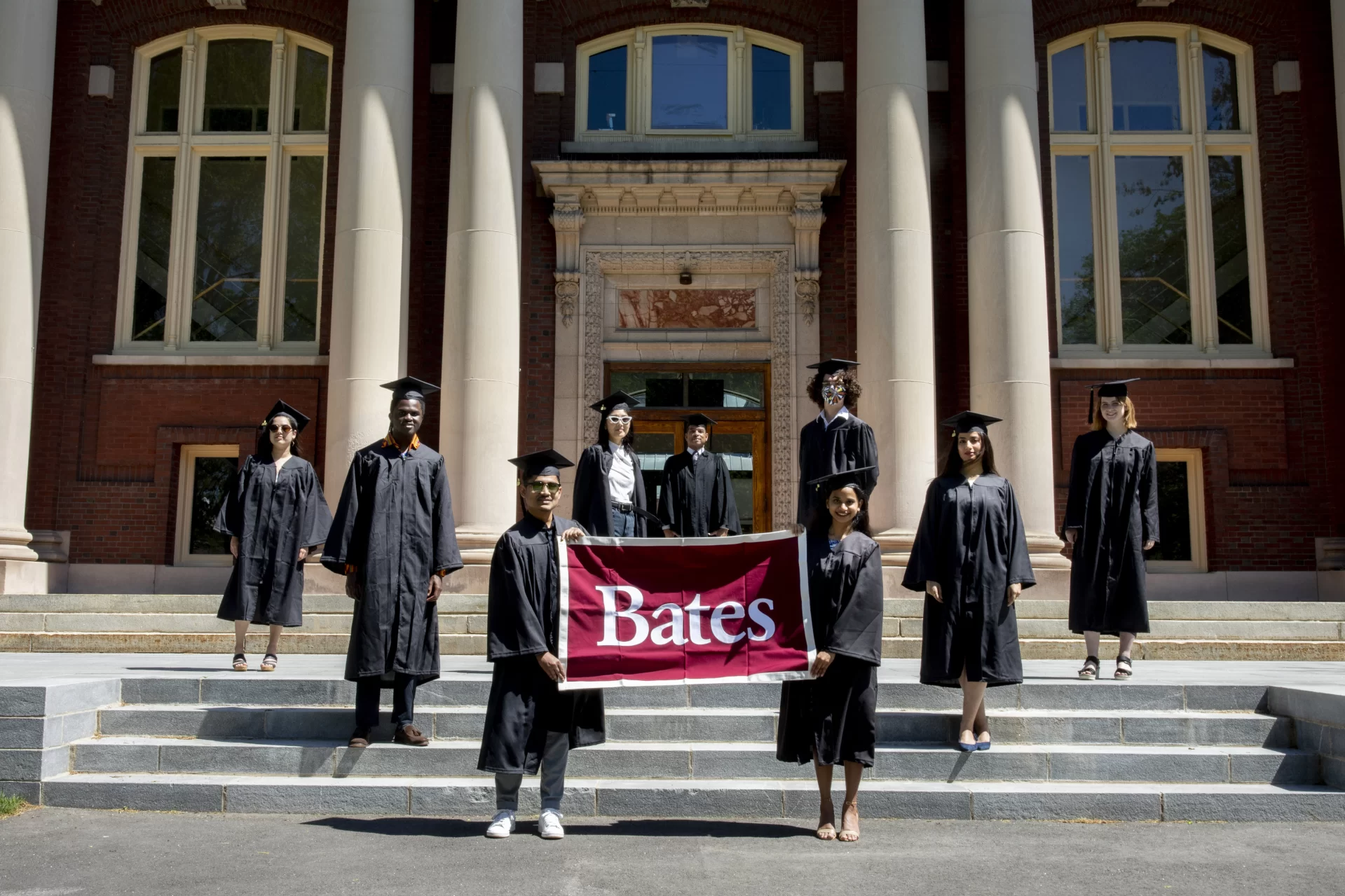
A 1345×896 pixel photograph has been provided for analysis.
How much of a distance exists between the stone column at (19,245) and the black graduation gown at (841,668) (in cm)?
1157

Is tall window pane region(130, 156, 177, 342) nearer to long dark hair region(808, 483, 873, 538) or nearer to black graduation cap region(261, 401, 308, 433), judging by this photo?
black graduation cap region(261, 401, 308, 433)

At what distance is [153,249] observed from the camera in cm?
1669

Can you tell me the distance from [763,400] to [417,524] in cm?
913

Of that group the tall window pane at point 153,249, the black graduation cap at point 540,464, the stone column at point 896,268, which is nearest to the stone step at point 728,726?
the black graduation cap at point 540,464

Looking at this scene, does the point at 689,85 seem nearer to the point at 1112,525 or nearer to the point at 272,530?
the point at 272,530

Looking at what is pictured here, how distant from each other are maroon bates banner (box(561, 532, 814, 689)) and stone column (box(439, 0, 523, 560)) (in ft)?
22.9

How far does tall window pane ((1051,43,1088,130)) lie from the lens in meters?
16.5

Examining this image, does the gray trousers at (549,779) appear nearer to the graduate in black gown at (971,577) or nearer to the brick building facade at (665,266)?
the graduate in black gown at (971,577)

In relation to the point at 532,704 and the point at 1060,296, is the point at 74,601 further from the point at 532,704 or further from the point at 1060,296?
the point at 1060,296

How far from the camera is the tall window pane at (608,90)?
16766 millimetres

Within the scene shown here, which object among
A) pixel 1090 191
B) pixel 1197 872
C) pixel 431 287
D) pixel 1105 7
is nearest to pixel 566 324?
pixel 431 287

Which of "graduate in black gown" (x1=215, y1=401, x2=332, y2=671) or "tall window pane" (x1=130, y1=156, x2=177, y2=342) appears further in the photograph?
"tall window pane" (x1=130, y1=156, x2=177, y2=342)

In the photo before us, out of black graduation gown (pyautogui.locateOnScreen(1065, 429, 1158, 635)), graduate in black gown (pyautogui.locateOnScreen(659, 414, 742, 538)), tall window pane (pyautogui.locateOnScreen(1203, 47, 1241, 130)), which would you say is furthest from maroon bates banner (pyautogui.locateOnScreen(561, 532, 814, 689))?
tall window pane (pyautogui.locateOnScreen(1203, 47, 1241, 130))

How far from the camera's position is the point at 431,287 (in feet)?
52.4
